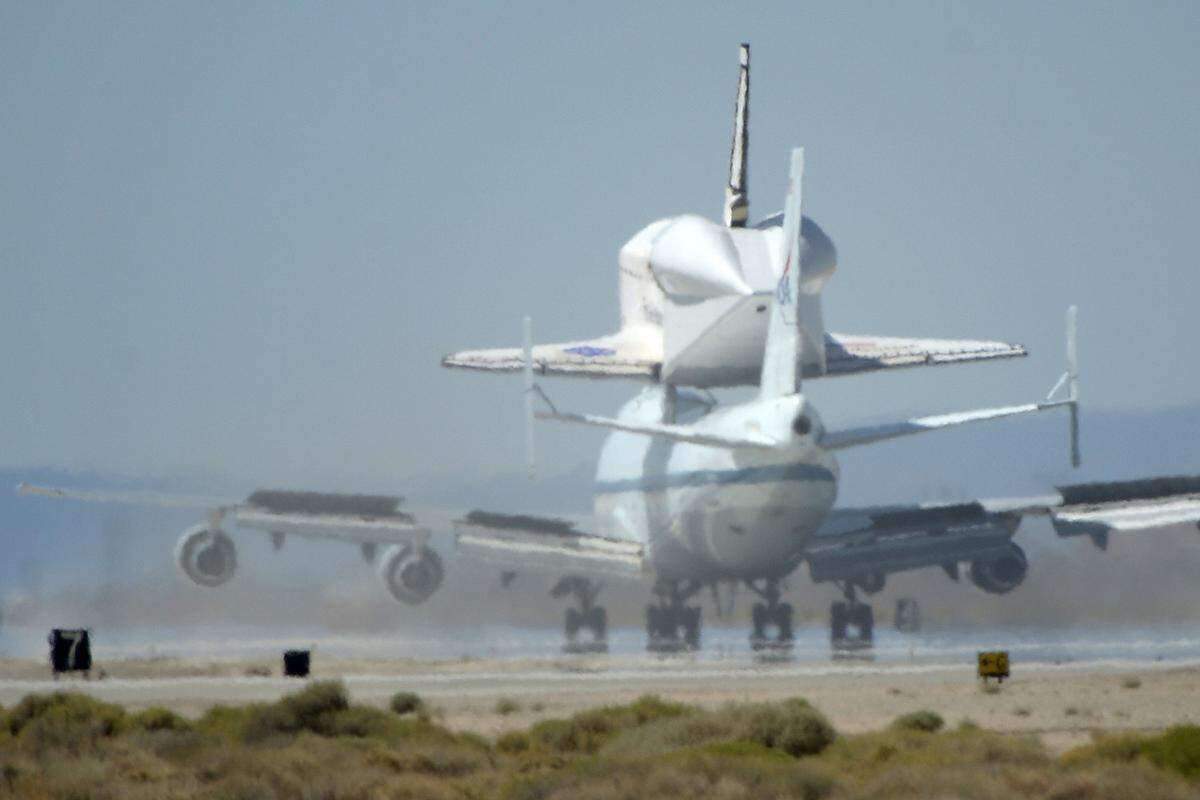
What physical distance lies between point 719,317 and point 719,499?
5.71 metres

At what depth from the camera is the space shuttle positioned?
77.8 metres

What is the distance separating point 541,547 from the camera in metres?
82.4

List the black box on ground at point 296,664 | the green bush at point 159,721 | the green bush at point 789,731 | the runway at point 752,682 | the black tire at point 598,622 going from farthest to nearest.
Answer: the black tire at point 598,622 → the black box on ground at point 296,664 → the runway at point 752,682 → the green bush at point 159,721 → the green bush at point 789,731

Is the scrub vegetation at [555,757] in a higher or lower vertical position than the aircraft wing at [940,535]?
lower

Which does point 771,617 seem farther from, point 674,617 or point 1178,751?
point 1178,751

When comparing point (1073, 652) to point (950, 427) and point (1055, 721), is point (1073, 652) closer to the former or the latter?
point (950, 427)

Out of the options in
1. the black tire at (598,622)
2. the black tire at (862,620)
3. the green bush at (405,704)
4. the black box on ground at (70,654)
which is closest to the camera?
the green bush at (405,704)

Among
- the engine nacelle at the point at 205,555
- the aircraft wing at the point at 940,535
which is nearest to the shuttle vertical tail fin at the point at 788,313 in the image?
the aircraft wing at the point at 940,535

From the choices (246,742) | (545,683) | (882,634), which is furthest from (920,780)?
(882,634)

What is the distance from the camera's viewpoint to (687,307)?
80188mm

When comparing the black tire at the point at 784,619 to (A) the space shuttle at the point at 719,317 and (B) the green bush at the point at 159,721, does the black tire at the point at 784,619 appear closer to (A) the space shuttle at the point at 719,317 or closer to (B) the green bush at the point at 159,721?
(A) the space shuttle at the point at 719,317

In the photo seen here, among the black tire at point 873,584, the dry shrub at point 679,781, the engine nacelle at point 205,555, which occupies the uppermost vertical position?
the engine nacelle at point 205,555

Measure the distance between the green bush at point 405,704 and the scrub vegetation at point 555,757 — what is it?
297cm

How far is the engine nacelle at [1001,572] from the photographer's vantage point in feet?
262
